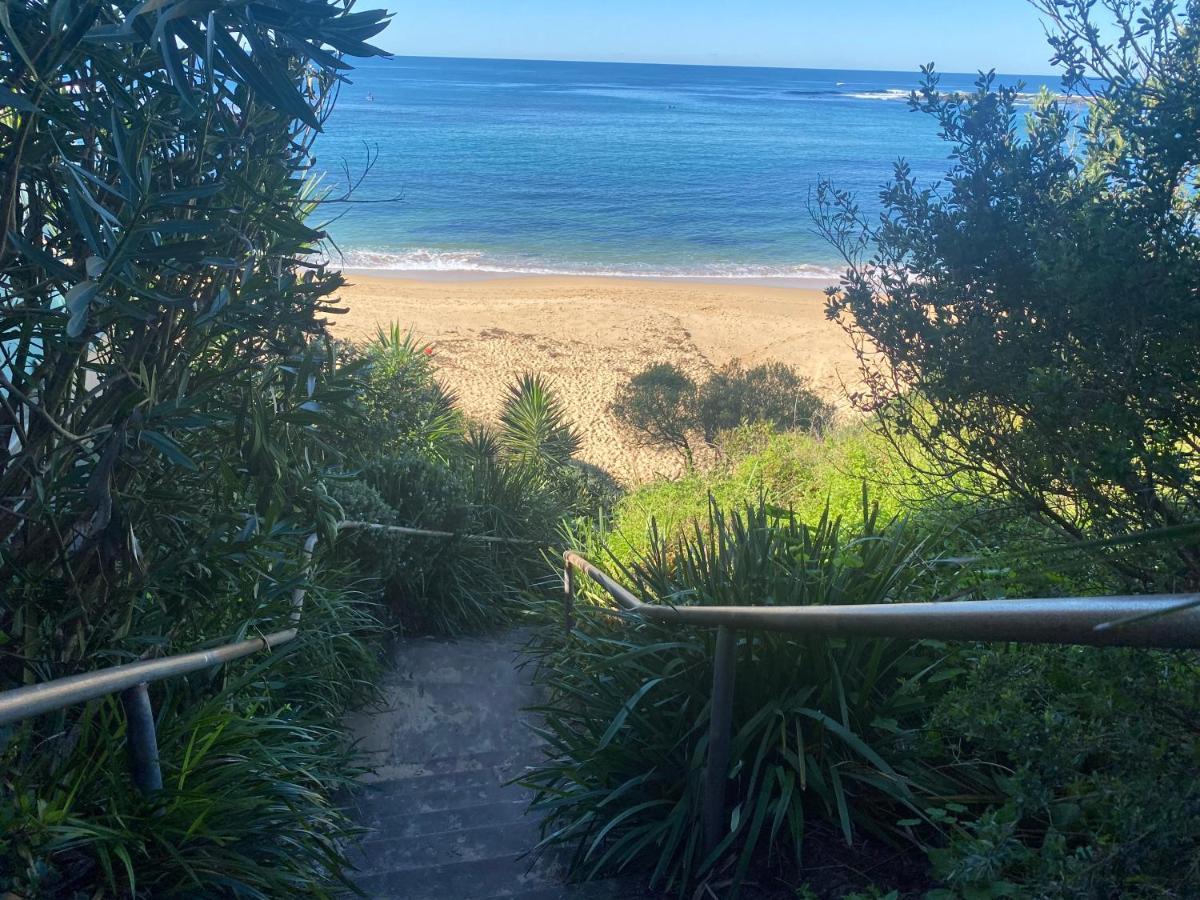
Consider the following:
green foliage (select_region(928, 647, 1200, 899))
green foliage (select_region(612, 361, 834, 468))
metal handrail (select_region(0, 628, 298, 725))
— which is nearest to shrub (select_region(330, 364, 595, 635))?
metal handrail (select_region(0, 628, 298, 725))

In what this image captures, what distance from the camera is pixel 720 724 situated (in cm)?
277

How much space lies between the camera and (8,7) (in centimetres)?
193

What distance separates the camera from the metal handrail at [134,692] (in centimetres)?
184

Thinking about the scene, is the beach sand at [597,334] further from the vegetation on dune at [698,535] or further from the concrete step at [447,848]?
the vegetation on dune at [698,535]

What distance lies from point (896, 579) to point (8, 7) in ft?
9.70

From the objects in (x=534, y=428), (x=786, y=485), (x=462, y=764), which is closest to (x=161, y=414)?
(x=462, y=764)

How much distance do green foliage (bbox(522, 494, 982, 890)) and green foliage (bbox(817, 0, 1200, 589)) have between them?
1.94 ft

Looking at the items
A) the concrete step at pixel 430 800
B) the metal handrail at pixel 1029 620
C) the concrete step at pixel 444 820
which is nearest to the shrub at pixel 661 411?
the concrete step at pixel 430 800

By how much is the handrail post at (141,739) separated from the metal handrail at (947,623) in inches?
56.4

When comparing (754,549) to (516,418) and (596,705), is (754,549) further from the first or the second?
(516,418)

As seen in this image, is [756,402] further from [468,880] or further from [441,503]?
[468,880]

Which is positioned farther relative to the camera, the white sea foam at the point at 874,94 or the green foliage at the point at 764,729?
the white sea foam at the point at 874,94

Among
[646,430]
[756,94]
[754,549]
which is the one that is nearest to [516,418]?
[646,430]

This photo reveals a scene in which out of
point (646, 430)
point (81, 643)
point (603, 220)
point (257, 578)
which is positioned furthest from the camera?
point (603, 220)
